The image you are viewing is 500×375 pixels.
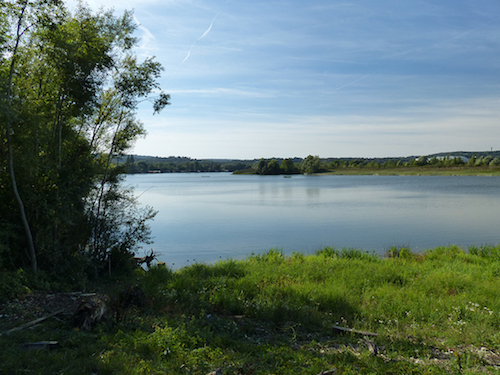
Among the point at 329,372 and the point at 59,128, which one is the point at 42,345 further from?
the point at 59,128

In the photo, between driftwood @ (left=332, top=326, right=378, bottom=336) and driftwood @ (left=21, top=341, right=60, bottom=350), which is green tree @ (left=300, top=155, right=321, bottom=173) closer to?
driftwood @ (left=332, top=326, right=378, bottom=336)

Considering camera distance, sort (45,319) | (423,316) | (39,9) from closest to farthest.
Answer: (45,319)
(423,316)
(39,9)

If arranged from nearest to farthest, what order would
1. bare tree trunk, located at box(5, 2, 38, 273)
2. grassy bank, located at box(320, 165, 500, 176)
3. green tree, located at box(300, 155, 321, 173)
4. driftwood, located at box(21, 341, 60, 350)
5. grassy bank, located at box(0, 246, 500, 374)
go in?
grassy bank, located at box(0, 246, 500, 374) < driftwood, located at box(21, 341, 60, 350) < bare tree trunk, located at box(5, 2, 38, 273) < grassy bank, located at box(320, 165, 500, 176) < green tree, located at box(300, 155, 321, 173)

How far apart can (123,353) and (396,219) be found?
2250 centimetres

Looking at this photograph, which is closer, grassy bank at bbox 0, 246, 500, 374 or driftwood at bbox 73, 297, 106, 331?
grassy bank at bbox 0, 246, 500, 374

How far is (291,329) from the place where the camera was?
20.9 ft

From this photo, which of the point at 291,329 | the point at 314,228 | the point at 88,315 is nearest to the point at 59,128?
the point at 88,315

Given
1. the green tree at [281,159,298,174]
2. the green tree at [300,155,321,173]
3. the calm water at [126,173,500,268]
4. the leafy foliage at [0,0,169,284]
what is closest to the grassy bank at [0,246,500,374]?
the leafy foliage at [0,0,169,284]

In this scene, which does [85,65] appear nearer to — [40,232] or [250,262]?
[40,232]

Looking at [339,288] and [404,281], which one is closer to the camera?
[339,288]

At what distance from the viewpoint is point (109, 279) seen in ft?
34.1

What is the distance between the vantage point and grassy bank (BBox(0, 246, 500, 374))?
4.66 metres

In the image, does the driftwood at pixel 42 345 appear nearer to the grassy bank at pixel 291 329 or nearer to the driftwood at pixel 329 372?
the grassy bank at pixel 291 329

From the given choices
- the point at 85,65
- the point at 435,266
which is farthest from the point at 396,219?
the point at 85,65
